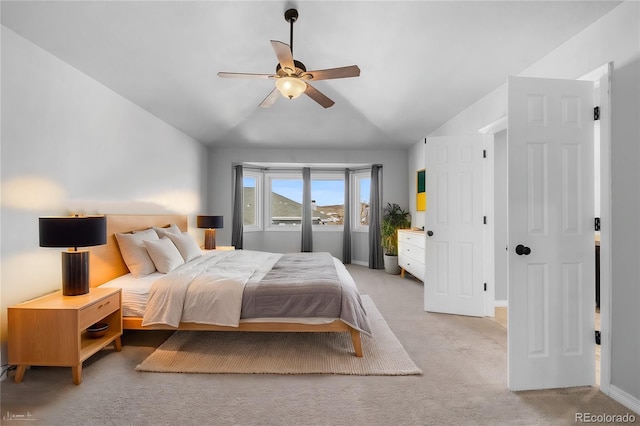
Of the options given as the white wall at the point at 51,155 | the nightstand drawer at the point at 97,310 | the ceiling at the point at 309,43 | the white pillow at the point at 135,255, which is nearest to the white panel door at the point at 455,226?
the ceiling at the point at 309,43

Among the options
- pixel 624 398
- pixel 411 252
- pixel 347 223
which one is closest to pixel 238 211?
pixel 347 223

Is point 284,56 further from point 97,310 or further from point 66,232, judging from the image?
point 97,310

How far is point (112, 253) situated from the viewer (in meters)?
3.12

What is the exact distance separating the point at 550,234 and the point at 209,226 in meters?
4.49

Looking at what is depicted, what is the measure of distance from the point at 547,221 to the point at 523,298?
54 cm

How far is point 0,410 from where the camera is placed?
6.14 feet

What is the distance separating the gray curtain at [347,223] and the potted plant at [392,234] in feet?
3.08

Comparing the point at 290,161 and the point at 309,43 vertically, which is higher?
the point at 309,43

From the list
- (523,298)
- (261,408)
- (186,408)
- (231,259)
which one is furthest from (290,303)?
(523,298)

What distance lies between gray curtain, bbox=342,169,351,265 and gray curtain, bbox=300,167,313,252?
73 cm

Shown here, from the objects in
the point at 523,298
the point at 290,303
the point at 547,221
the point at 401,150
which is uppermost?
the point at 401,150

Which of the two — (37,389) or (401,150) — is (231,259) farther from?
(401,150)

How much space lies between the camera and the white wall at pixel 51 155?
2.24 m

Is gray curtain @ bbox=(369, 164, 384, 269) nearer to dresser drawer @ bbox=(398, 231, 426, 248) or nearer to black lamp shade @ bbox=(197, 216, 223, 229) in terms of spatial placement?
dresser drawer @ bbox=(398, 231, 426, 248)
